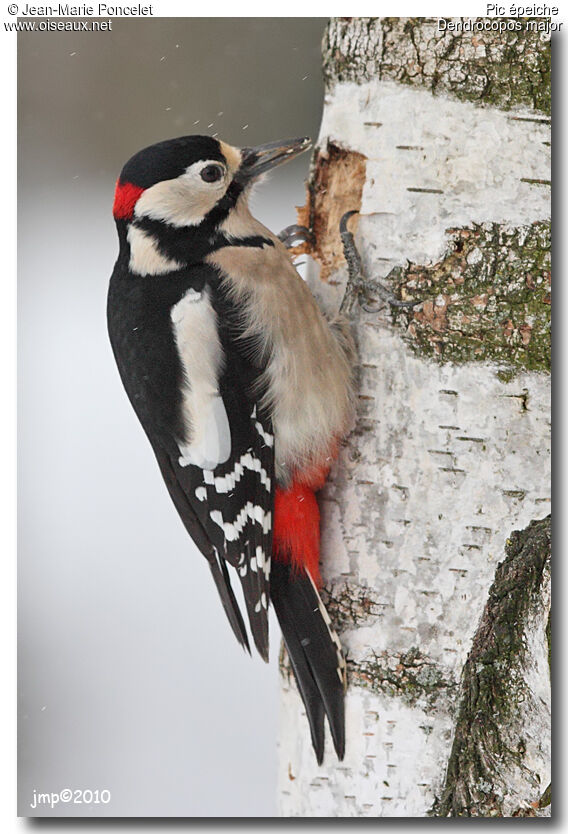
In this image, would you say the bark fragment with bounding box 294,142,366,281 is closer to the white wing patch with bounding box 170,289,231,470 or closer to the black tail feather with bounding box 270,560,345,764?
the white wing patch with bounding box 170,289,231,470

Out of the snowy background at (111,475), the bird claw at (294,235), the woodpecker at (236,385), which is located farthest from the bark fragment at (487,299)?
the snowy background at (111,475)

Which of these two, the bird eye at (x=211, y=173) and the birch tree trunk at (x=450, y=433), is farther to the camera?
the bird eye at (x=211, y=173)

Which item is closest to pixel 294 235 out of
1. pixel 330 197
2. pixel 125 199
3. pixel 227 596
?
pixel 330 197

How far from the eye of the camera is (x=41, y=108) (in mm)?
1932

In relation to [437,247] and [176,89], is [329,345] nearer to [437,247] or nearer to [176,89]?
[437,247]

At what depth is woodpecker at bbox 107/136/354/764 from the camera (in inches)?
68.6

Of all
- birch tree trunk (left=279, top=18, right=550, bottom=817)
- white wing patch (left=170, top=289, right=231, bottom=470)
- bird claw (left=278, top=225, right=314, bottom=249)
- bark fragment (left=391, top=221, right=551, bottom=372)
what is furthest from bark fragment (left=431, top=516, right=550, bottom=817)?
bird claw (left=278, top=225, right=314, bottom=249)

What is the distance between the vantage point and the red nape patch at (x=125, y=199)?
1783mm

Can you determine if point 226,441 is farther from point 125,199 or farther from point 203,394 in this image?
point 125,199

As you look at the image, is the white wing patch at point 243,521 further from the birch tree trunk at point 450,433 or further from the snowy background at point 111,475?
the snowy background at point 111,475

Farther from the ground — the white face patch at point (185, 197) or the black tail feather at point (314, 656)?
the white face patch at point (185, 197)

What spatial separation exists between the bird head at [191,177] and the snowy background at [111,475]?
0.44 feet

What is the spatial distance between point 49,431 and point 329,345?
637mm

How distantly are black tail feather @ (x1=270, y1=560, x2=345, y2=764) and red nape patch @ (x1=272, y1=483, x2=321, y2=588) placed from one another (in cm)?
3
